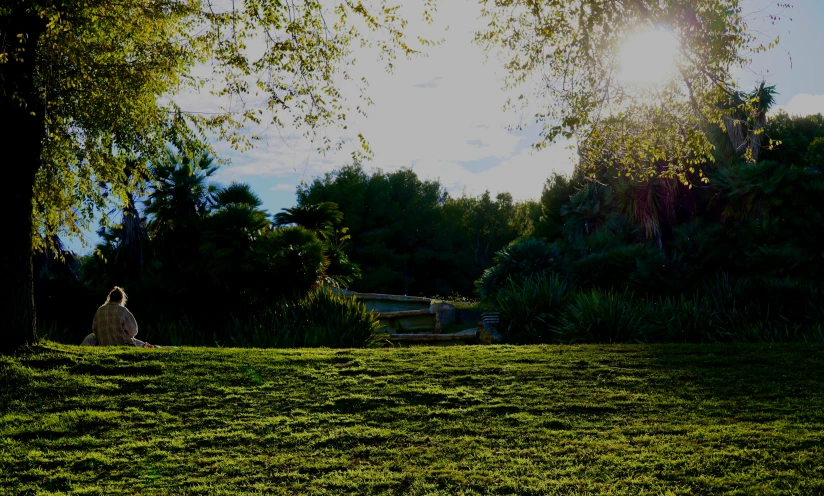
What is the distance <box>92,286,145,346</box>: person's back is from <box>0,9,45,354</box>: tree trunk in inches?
61.6

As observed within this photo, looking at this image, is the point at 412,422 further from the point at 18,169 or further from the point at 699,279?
the point at 699,279

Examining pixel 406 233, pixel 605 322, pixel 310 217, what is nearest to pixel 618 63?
pixel 605 322

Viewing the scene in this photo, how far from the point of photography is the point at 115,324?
1075cm

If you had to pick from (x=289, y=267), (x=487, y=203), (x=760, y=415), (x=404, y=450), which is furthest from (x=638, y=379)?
(x=487, y=203)

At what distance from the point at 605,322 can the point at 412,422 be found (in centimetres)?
717

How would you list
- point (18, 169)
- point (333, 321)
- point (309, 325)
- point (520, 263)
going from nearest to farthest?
point (18, 169) → point (333, 321) → point (309, 325) → point (520, 263)

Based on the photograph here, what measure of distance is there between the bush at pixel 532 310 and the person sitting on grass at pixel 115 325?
288 inches

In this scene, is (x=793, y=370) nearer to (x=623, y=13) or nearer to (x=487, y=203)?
(x=623, y=13)

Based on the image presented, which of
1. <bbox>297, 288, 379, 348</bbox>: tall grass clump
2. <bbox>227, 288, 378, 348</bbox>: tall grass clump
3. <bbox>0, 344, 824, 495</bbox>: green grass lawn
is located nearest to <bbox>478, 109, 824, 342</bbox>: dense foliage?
<bbox>0, 344, 824, 495</bbox>: green grass lawn

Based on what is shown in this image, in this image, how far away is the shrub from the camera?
12711 millimetres

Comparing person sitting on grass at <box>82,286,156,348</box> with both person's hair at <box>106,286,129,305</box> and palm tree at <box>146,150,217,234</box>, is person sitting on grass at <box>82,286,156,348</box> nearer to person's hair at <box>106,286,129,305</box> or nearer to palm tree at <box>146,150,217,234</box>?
person's hair at <box>106,286,129,305</box>

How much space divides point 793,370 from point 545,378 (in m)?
3.22

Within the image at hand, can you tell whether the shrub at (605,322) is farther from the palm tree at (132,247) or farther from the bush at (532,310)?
the palm tree at (132,247)

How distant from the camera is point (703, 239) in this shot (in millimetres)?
17453
